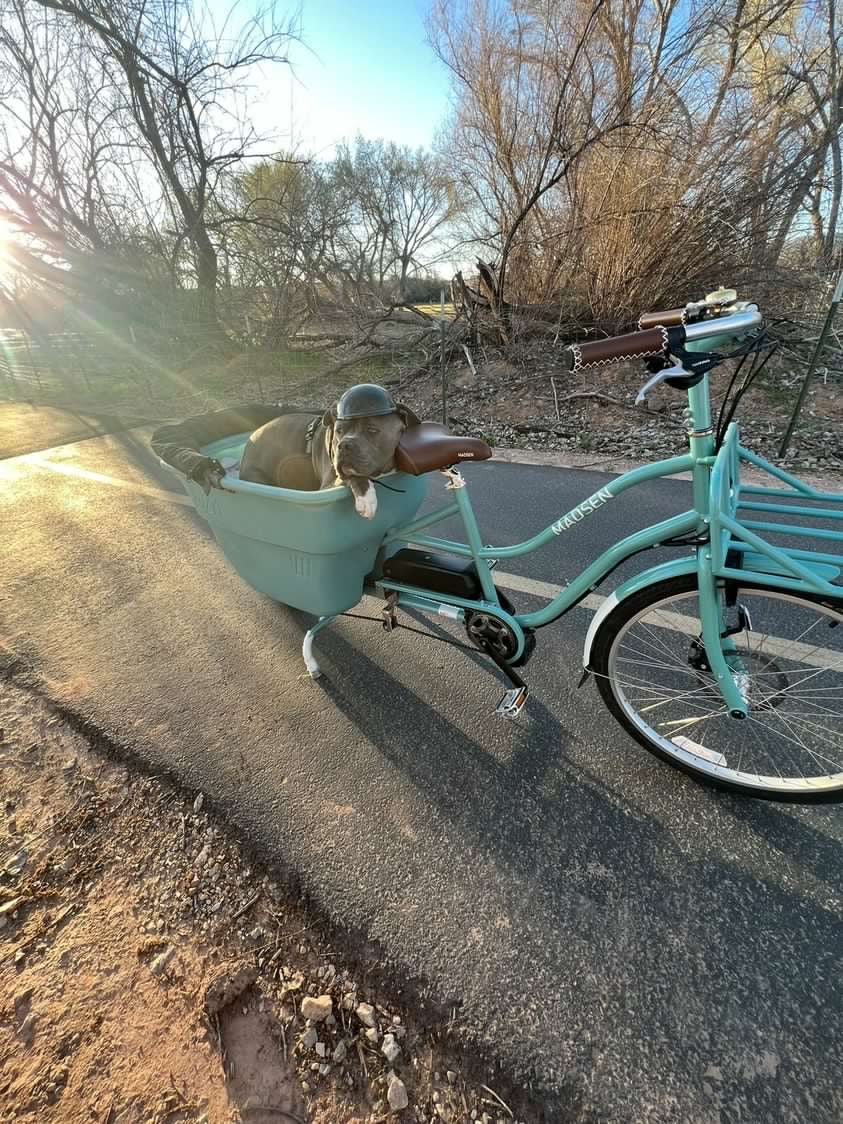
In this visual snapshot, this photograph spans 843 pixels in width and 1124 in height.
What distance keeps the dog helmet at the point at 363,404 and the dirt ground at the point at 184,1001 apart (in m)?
1.56

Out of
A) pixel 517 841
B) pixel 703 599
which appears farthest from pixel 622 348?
pixel 517 841

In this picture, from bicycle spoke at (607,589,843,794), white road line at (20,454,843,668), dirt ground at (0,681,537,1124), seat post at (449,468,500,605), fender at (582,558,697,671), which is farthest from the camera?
white road line at (20,454,843,668)

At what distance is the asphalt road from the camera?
1.17 meters

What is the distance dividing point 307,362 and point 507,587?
30.6 feet

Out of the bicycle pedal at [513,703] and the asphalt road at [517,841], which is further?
the bicycle pedal at [513,703]

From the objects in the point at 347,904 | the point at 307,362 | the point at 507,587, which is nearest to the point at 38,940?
the point at 347,904

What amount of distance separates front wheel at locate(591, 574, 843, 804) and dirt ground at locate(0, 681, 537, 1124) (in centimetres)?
112

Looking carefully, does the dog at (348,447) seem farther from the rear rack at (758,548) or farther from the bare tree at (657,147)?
the bare tree at (657,147)

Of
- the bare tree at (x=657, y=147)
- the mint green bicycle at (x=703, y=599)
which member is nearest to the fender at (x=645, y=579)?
the mint green bicycle at (x=703, y=599)

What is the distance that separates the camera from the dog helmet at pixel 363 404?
1764 mm

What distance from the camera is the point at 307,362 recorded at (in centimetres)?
1052

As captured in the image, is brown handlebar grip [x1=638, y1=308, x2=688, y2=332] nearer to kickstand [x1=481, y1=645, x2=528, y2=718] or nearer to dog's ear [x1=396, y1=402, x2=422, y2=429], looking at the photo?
dog's ear [x1=396, y1=402, x2=422, y2=429]

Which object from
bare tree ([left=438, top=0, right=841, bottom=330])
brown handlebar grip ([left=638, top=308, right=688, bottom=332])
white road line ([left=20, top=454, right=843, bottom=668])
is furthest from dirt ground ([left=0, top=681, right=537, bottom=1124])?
bare tree ([left=438, top=0, right=841, bottom=330])

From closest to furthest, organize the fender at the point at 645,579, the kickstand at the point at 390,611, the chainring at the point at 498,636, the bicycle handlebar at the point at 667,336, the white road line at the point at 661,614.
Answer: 1. the bicycle handlebar at the point at 667,336
2. the fender at the point at 645,579
3. the chainring at the point at 498,636
4. the white road line at the point at 661,614
5. the kickstand at the point at 390,611
